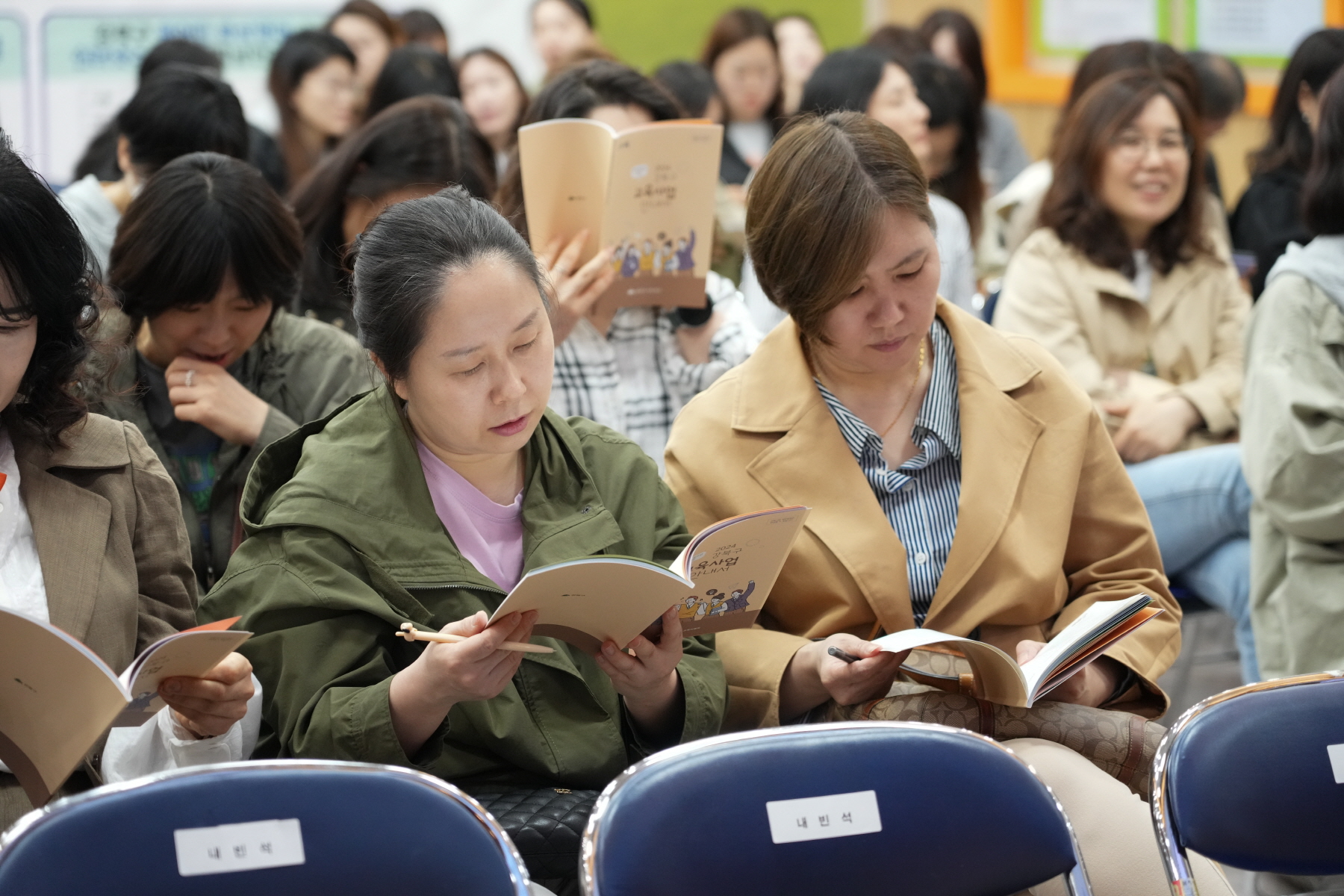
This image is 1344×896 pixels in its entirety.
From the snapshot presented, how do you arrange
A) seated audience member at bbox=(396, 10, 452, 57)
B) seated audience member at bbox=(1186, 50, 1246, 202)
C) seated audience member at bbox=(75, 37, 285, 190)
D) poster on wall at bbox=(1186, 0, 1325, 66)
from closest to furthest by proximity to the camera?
seated audience member at bbox=(75, 37, 285, 190) < seated audience member at bbox=(1186, 50, 1246, 202) < seated audience member at bbox=(396, 10, 452, 57) < poster on wall at bbox=(1186, 0, 1325, 66)

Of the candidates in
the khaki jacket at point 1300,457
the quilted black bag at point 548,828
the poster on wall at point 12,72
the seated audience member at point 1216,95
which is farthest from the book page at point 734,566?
the poster on wall at point 12,72

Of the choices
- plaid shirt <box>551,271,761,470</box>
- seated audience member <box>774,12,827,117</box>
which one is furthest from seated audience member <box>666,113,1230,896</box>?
seated audience member <box>774,12,827,117</box>

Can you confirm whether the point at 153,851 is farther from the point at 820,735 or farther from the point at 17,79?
the point at 17,79

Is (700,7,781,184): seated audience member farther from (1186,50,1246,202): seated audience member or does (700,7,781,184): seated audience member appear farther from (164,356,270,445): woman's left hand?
(164,356,270,445): woman's left hand

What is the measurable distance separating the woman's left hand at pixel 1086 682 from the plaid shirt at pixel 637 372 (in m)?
0.99

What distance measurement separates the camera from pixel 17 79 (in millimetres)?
5469

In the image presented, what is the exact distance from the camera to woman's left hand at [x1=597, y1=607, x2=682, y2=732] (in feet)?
5.78

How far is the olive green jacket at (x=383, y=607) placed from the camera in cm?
178

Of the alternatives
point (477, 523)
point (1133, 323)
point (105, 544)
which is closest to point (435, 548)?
point (477, 523)

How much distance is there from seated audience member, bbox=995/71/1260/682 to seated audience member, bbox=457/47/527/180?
2253 mm

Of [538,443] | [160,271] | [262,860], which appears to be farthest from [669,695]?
[160,271]

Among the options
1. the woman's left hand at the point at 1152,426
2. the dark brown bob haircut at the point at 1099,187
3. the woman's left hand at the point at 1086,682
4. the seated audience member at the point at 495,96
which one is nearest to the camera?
the woman's left hand at the point at 1086,682

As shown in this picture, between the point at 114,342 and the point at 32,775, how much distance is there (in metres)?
0.85

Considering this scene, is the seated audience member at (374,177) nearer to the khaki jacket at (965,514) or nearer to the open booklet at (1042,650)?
the khaki jacket at (965,514)
